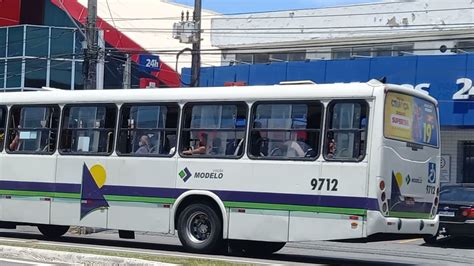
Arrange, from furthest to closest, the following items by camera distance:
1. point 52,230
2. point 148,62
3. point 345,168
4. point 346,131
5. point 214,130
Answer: point 148,62
point 52,230
point 214,130
point 346,131
point 345,168

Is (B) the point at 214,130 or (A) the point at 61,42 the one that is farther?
(A) the point at 61,42

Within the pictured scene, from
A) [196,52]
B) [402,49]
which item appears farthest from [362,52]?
[196,52]

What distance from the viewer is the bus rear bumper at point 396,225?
11594 mm

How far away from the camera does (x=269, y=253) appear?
14172mm

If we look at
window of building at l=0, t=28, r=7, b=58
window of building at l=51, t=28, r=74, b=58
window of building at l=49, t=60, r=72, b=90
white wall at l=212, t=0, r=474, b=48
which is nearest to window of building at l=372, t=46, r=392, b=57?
white wall at l=212, t=0, r=474, b=48

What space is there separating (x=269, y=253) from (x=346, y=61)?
567 inches

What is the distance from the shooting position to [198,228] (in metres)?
13.5

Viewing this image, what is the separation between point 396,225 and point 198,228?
3.68 meters

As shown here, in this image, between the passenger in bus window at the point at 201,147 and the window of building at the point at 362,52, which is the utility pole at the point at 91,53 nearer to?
the passenger in bus window at the point at 201,147

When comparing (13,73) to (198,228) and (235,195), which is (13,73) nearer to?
(198,228)

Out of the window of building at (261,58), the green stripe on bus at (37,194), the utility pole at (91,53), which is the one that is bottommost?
the green stripe on bus at (37,194)

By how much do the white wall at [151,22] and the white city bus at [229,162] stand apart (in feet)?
94.0

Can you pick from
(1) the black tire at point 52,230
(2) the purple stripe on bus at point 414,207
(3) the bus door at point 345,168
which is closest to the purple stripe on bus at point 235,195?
(3) the bus door at point 345,168

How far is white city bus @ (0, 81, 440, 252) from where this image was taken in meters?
12.0
